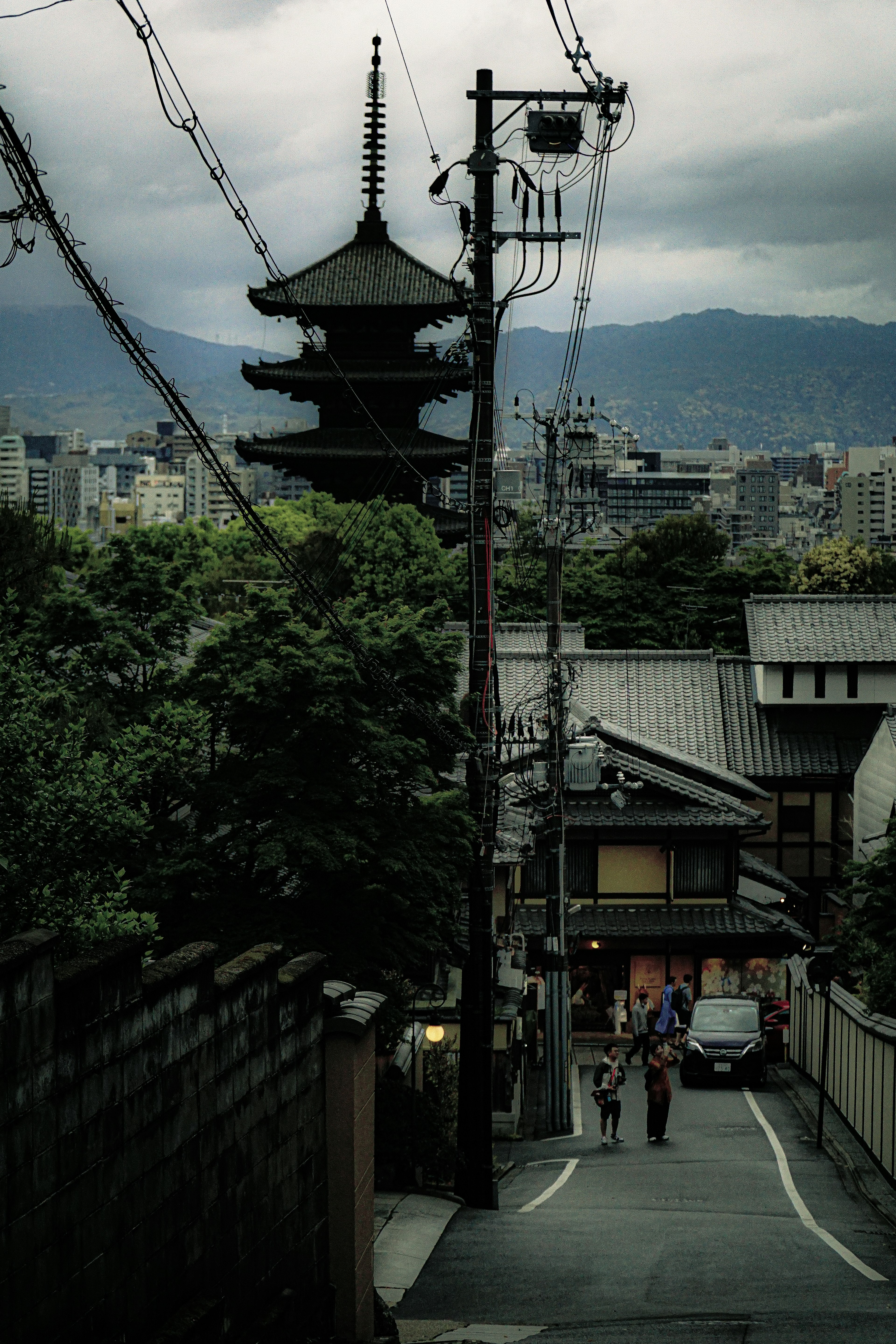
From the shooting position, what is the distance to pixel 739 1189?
19.9 metres

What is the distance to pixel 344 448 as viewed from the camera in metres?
58.2

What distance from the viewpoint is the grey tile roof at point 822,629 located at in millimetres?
44906

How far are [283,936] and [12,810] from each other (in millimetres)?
6078

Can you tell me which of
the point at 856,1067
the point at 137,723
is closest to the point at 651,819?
the point at 856,1067

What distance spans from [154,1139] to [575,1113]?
19636 mm

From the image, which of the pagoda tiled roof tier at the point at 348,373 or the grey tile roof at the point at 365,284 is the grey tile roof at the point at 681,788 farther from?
the grey tile roof at the point at 365,284

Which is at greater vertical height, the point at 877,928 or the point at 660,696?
the point at 660,696

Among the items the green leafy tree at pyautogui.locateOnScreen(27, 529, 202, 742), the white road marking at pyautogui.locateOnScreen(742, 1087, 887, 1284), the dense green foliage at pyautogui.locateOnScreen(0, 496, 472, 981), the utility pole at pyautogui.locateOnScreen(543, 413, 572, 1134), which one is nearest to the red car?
the white road marking at pyautogui.locateOnScreen(742, 1087, 887, 1284)

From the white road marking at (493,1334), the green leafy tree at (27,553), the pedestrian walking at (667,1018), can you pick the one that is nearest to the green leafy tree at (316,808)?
the white road marking at (493,1334)

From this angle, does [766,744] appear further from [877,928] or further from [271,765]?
[271,765]

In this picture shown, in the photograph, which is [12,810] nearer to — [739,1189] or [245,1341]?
[245,1341]

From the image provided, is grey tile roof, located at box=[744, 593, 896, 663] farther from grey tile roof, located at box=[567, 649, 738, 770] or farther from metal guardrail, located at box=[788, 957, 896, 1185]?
metal guardrail, located at box=[788, 957, 896, 1185]

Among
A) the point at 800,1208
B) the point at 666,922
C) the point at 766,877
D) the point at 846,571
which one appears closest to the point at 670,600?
the point at 846,571

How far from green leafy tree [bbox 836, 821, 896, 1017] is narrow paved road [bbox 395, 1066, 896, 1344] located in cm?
255
